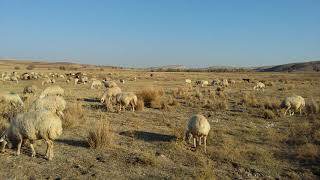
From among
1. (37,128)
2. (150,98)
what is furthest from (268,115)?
(37,128)

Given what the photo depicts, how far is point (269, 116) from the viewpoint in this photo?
18.3m

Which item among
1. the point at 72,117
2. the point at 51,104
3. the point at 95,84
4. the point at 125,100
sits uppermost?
the point at 51,104

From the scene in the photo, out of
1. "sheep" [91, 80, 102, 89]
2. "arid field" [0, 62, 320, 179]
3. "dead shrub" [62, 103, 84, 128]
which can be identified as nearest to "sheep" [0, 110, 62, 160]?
"arid field" [0, 62, 320, 179]

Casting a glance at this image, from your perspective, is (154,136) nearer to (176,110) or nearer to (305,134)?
(305,134)

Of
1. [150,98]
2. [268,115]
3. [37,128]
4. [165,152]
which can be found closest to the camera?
[37,128]

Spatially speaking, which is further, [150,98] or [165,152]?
[150,98]

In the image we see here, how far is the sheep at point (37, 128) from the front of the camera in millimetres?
9945

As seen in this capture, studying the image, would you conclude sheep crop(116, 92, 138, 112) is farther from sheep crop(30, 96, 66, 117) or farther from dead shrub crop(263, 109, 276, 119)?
dead shrub crop(263, 109, 276, 119)

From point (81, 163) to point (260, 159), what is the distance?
4906 millimetres

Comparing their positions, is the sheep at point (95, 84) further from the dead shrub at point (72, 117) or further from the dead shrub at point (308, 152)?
the dead shrub at point (308, 152)

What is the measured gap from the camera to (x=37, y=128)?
395 inches

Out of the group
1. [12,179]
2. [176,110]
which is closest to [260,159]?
[12,179]

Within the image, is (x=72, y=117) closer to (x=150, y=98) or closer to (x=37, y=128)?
(x=37, y=128)

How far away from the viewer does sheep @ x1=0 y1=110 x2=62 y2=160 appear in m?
9.95
